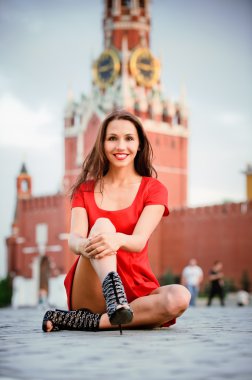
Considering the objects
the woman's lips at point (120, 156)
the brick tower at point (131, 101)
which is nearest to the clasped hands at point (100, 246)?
the woman's lips at point (120, 156)

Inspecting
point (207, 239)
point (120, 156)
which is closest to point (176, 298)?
point (120, 156)

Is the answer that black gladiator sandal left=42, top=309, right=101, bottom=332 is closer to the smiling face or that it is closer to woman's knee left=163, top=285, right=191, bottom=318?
woman's knee left=163, top=285, right=191, bottom=318

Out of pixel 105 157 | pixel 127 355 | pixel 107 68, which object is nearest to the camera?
pixel 127 355

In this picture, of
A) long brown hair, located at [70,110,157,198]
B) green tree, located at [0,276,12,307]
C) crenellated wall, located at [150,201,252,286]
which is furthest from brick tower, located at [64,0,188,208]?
long brown hair, located at [70,110,157,198]

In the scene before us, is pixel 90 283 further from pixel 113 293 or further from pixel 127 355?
pixel 127 355

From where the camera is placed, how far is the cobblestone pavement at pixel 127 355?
1928 mm

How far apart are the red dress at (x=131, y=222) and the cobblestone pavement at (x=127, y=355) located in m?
0.25

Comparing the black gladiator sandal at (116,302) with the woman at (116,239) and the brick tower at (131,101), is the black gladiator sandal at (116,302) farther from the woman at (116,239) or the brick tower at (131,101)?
the brick tower at (131,101)

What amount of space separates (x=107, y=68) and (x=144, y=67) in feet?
6.73

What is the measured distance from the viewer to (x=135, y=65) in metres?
43.2

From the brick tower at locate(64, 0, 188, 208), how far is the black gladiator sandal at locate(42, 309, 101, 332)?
120 ft

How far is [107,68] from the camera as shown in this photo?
43.1m

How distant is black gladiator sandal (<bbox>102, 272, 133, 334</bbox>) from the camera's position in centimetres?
282

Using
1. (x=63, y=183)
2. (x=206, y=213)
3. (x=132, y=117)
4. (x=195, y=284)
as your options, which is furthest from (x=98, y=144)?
(x=63, y=183)
